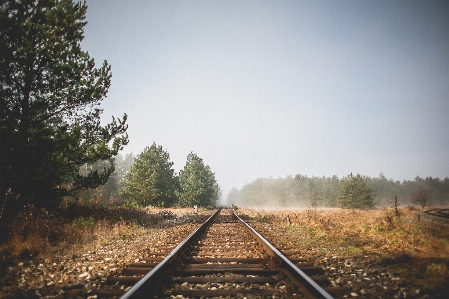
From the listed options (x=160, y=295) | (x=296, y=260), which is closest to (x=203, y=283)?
(x=160, y=295)

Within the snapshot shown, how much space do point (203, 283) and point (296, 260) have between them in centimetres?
204

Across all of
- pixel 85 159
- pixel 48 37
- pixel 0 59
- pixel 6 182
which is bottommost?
pixel 6 182

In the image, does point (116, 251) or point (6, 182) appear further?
point (6, 182)

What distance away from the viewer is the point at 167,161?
41625 mm

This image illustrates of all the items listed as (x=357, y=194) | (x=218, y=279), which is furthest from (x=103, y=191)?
(x=357, y=194)

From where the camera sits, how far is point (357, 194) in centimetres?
6269

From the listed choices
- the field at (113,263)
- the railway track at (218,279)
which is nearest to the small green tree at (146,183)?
the field at (113,263)

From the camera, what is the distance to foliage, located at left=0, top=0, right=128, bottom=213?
24.7 ft

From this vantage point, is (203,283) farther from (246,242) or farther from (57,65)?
(57,65)

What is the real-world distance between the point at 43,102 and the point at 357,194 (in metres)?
69.3

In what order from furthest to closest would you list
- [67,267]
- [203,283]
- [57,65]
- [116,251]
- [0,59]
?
[57,65] < [0,59] < [116,251] < [67,267] < [203,283]

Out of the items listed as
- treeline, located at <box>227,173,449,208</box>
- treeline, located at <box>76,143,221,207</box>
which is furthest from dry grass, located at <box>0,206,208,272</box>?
treeline, located at <box>227,173,449,208</box>

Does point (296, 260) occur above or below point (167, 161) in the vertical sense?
below

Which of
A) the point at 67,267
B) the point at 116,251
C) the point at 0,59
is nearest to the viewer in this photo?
the point at 67,267
